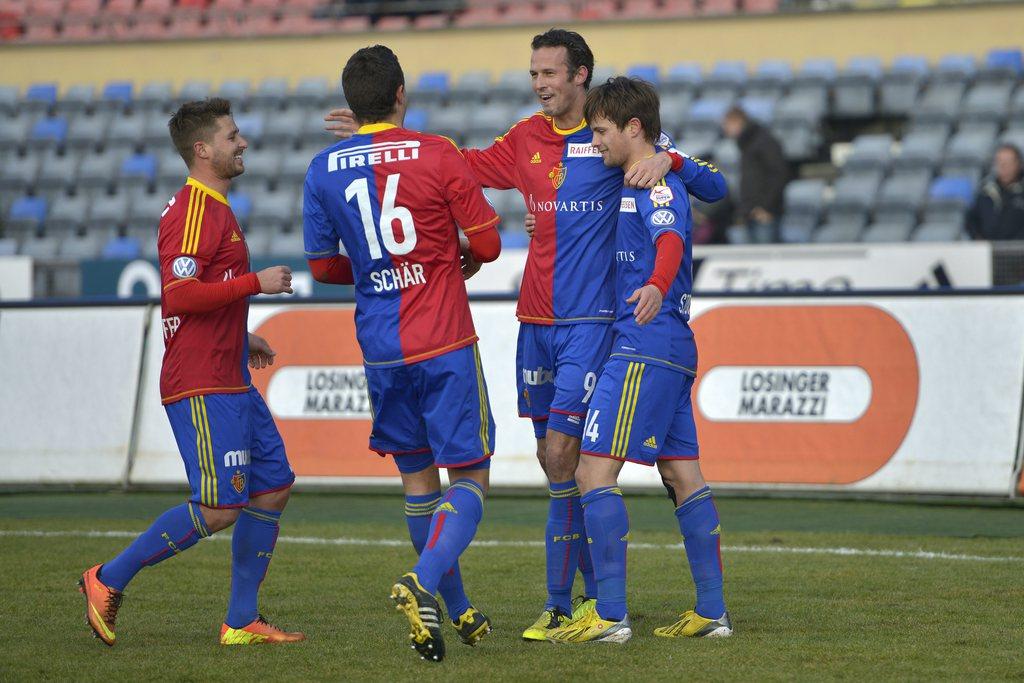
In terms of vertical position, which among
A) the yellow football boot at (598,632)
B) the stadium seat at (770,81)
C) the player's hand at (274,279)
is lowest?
the yellow football boot at (598,632)

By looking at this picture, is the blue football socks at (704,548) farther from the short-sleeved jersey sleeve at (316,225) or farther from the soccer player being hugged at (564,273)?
the short-sleeved jersey sleeve at (316,225)

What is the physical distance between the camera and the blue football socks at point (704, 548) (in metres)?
5.72

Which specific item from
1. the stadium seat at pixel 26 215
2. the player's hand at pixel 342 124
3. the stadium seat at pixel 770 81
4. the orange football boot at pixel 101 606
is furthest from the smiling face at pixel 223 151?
the stadium seat at pixel 26 215

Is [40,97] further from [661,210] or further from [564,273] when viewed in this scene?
[661,210]

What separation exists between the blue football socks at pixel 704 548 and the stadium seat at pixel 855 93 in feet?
44.0

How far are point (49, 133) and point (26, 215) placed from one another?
174 cm

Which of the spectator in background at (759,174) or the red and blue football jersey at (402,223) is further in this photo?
the spectator in background at (759,174)

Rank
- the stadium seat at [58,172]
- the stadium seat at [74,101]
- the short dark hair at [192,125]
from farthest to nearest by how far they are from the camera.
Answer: the stadium seat at [74,101], the stadium seat at [58,172], the short dark hair at [192,125]

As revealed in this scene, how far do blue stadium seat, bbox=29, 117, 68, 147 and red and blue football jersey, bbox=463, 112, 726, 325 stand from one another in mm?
17918

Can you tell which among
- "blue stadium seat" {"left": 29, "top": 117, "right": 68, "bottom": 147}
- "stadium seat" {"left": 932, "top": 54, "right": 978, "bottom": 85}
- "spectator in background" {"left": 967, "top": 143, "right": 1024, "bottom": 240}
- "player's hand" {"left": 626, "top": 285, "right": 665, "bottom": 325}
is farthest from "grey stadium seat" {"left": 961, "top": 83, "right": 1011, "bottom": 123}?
"blue stadium seat" {"left": 29, "top": 117, "right": 68, "bottom": 147}

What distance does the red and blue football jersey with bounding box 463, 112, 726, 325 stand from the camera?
19.1 feet

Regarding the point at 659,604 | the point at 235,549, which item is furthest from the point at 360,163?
the point at 659,604

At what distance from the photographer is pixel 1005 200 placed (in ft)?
45.5

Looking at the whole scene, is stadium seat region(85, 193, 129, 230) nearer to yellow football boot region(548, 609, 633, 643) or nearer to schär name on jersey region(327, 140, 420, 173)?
schär name on jersey region(327, 140, 420, 173)
